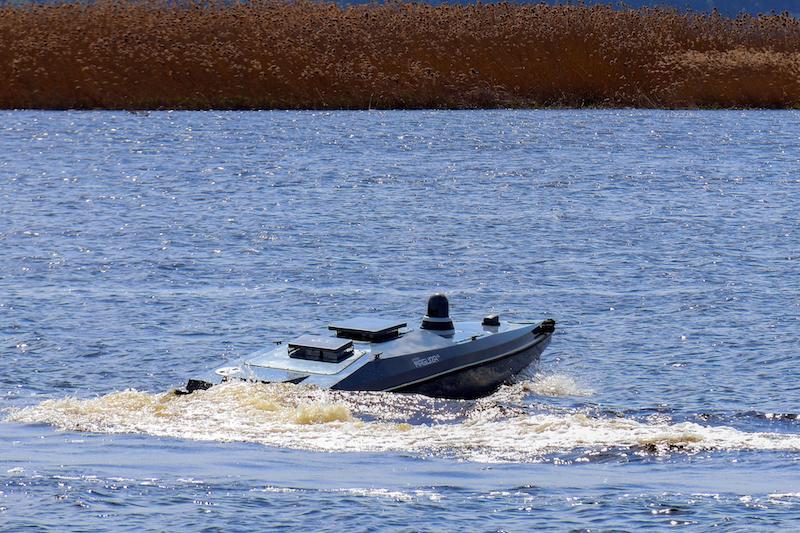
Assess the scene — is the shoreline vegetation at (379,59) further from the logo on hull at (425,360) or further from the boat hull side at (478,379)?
the logo on hull at (425,360)

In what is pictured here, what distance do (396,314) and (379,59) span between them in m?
43.4

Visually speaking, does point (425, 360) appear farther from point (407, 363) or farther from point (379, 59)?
point (379, 59)

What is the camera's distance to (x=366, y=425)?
17.6 meters

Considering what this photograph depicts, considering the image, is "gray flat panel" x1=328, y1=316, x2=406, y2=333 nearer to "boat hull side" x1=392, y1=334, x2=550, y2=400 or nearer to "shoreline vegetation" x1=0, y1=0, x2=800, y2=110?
"boat hull side" x1=392, y1=334, x2=550, y2=400

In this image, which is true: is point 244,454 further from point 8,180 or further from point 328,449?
point 8,180

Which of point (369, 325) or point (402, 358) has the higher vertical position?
point (369, 325)

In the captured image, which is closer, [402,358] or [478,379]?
[402,358]

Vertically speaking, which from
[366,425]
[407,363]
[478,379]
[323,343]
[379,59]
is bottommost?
[366,425]

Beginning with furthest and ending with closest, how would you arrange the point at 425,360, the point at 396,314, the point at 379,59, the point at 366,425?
1. the point at 379,59
2. the point at 396,314
3. the point at 425,360
4. the point at 366,425

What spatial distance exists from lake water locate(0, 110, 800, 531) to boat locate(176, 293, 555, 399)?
379 mm

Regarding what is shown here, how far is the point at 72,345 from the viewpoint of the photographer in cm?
2342

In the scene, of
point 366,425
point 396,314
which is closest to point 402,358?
point 366,425

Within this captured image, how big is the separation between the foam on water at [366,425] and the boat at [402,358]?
0.31m

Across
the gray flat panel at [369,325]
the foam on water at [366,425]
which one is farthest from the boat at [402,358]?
the foam on water at [366,425]
